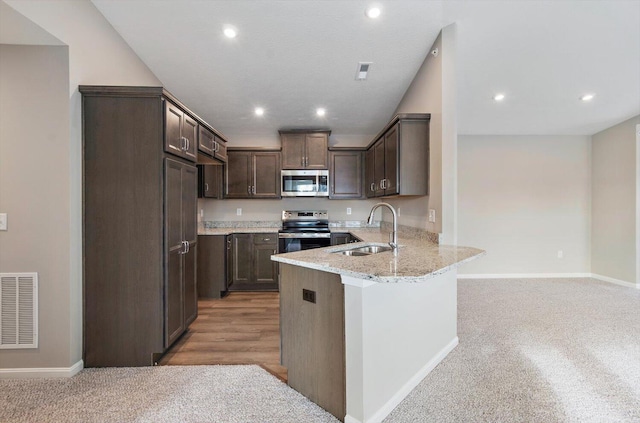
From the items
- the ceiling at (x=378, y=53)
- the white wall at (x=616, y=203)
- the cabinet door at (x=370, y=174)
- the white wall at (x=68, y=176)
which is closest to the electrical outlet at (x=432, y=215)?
the cabinet door at (x=370, y=174)

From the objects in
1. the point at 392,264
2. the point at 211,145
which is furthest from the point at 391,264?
the point at 211,145

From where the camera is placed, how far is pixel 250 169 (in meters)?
4.35

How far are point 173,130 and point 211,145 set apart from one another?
31.3 inches

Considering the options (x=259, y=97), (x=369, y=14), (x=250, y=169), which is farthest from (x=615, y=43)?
(x=250, y=169)

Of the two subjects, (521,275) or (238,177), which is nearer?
(238,177)

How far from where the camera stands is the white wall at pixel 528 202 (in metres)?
4.66

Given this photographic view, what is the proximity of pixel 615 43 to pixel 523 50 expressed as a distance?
76 centimetres

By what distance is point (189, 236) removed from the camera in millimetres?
2504

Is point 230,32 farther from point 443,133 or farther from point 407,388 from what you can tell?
point 407,388

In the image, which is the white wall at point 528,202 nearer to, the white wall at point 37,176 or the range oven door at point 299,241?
the range oven door at point 299,241

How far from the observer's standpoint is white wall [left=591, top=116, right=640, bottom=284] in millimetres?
4000

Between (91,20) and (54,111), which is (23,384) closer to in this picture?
(54,111)

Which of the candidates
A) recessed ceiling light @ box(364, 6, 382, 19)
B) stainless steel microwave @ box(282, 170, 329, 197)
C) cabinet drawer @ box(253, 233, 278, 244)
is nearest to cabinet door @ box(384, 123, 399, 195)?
recessed ceiling light @ box(364, 6, 382, 19)

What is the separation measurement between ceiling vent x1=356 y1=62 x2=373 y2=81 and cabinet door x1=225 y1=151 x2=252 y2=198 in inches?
86.9
